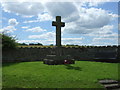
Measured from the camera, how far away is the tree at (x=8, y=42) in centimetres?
1588

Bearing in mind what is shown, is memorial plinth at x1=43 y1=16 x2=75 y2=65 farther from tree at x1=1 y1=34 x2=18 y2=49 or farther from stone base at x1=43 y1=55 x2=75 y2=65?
tree at x1=1 y1=34 x2=18 y2=49

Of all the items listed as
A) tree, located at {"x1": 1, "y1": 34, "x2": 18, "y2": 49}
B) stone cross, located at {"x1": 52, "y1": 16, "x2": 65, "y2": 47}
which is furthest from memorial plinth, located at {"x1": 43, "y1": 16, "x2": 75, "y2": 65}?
tree, located at {"x1": 1, "y1": 34, "x2": 18, "y2": 49}

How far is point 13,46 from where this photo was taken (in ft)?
54.5

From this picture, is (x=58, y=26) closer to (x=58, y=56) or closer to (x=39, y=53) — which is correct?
(x=58, y=56)

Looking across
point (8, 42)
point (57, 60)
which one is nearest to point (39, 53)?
point (8, 42)

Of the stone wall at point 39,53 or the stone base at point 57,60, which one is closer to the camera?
the stone base at point 57,60

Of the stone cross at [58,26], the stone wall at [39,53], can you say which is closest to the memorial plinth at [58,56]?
the stone cross at [58,26]

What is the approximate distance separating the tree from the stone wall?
0.76 meters

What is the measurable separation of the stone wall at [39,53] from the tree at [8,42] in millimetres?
762

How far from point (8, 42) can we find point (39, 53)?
3.64 m

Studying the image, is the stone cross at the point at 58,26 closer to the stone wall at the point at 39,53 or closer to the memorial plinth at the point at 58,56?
the memorial plinth at the point at 58,56

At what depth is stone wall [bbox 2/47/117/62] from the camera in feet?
55.8

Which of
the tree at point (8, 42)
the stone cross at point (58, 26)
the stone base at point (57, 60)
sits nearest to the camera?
the stone base at point (57, 60)

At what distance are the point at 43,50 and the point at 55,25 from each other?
201 inches
